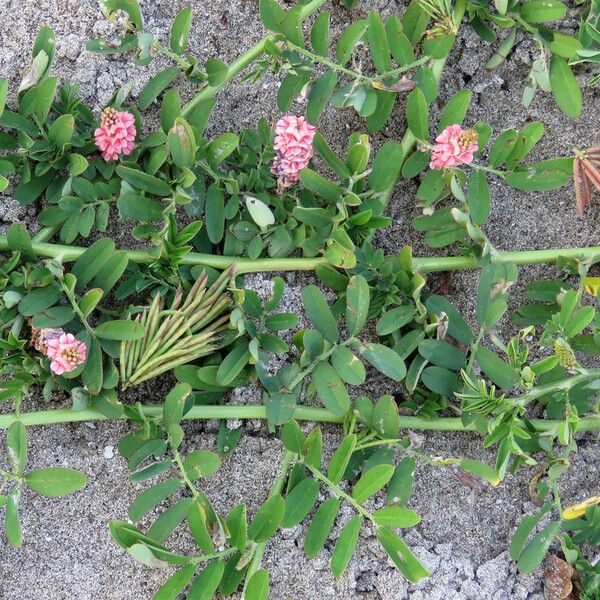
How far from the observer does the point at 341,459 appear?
1.46 meters

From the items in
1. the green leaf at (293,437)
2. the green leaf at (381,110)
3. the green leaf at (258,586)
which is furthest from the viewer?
the green leaf at (381,110)

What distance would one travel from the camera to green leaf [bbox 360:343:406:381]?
1.49m

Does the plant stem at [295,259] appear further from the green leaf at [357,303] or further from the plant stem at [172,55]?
the plant stem at [172,55]

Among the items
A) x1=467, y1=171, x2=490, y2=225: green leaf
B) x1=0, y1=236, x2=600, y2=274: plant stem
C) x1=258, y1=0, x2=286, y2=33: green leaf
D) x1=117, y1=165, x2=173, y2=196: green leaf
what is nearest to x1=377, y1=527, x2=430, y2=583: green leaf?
x1=0, y1=236, x2=600, y2=274: plant stem

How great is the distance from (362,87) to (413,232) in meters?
0.30

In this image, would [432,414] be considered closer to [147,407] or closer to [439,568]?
[439,568]

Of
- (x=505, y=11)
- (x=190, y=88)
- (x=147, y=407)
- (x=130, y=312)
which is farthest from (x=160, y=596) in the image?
(x=505, y=11)

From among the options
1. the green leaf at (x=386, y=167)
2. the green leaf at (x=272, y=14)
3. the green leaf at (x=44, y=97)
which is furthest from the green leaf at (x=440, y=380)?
the green leaf at (x=44, y=97)

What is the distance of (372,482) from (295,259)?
0.43 m

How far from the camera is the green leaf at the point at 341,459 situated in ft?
4.74

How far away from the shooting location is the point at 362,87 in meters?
1.57

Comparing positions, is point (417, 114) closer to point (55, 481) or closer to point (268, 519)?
point (268, 519)

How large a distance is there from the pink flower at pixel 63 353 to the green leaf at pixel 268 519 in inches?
15.8

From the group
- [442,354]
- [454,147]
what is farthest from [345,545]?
→ [454,147]
